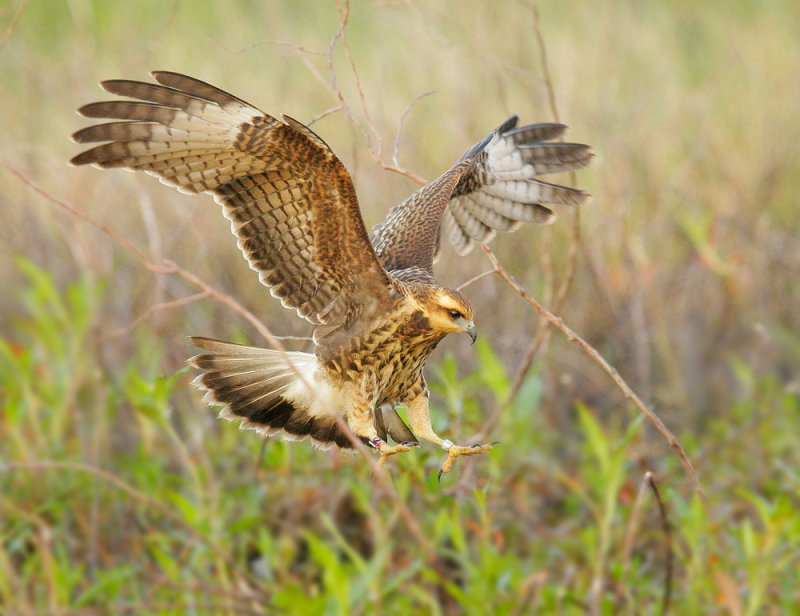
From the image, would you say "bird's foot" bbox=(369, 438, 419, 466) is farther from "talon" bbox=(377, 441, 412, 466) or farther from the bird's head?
the bird's head

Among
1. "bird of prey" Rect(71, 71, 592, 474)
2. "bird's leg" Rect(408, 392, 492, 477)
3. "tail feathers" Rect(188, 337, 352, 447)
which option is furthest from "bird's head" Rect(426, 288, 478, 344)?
"tail feathers" Rect(188, 337, 352, 447)

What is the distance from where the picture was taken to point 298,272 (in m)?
3.37

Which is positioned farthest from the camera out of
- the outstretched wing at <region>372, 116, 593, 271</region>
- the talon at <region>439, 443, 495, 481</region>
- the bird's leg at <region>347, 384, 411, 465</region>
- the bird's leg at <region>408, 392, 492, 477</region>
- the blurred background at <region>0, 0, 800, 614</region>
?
the blurred background at <region>0, 0, 800, 614</region>

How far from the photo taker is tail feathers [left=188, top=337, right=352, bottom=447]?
132 inches

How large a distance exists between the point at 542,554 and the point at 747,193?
3.90 m

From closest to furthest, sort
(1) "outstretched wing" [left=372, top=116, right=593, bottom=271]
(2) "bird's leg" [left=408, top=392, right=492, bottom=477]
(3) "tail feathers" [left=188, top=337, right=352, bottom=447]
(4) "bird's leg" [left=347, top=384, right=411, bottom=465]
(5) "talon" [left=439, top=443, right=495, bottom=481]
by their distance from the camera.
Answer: (5) "talon" [left=439, top=443, right=495, bottom=481] → (2) "bird's leg" [left=408, top=392, right=492, bottom=477] → (4) "bird's leg" [left=347, top=384, right=411, bottom=465] → (3) "tail feathers" [left=188, top=337, right=352, bottom=447] → (1) "outstretched wing" [left=372, top=116, right=593, bottom=271]

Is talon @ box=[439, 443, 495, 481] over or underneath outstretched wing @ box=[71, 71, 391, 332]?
underneath

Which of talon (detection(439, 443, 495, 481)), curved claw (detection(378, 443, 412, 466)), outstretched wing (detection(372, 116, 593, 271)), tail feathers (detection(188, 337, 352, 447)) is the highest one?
outstretched wing (detection(372, 116, 593, 271))

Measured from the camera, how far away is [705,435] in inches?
282

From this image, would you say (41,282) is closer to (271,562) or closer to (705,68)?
(271,562)

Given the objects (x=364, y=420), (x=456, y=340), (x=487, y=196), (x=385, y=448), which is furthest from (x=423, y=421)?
(x=456, y=340)

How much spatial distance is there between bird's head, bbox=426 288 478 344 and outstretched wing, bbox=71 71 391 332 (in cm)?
17

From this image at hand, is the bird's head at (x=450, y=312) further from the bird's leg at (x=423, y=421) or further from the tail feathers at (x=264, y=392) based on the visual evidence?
the tail feathers at (x=264, y=392)

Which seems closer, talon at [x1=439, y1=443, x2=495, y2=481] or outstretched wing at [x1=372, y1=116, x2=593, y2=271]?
talon at [x1=439, y1=443, x2=495, y2=481]
